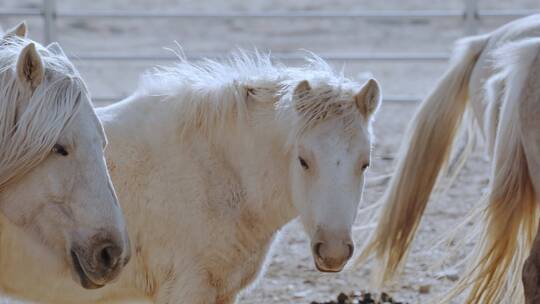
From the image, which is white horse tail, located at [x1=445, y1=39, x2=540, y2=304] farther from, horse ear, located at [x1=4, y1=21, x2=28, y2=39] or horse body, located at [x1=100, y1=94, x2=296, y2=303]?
horse ear, located at [x1=4, y1=21, x2=28, y2=39]

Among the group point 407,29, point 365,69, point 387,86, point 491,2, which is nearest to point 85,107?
point 387,86

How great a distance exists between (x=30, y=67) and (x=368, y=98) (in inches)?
53.5

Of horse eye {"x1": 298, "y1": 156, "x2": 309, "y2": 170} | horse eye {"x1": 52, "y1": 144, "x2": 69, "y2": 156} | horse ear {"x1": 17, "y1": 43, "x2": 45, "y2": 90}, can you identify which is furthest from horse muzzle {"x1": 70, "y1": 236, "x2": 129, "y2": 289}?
horse eye {"x1": 298, "y1": 156, "x2": 309, "y2": 170}

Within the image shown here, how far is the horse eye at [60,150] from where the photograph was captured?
2.86 m

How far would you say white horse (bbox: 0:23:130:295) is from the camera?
284cm

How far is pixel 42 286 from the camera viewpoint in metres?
3.61

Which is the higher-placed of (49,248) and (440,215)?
(49,248)

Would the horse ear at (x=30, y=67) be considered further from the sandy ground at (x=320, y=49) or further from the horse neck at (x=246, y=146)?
the sandy ground at (x=320, y=49)

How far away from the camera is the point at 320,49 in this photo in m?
14.6

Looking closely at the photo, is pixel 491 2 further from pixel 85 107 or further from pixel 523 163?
pixel 85 107

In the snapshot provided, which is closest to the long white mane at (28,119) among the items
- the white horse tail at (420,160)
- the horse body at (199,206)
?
the horse body at (199,206)

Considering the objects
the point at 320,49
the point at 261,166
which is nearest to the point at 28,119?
the point at 261,166

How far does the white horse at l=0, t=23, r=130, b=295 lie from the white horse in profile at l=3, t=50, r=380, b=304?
72cm

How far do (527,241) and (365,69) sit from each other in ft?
29.6
